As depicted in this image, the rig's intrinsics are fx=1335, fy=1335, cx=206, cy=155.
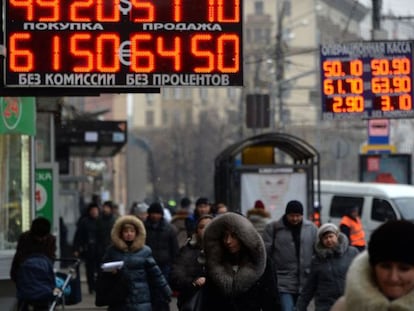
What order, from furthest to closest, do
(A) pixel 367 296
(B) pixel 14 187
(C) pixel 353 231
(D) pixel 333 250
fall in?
(C) pixel 353 231
(B) pixel 14 187
(D) pixel 333 250
(A) pixel 367 296

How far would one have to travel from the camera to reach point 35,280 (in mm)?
12109

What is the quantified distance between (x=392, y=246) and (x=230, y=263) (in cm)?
326

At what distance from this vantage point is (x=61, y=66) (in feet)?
37.6

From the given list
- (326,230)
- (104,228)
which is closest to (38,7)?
(326,230)

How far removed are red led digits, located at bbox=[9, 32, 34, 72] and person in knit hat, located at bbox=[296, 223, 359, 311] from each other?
3.25 meters

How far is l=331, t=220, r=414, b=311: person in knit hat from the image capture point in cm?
504

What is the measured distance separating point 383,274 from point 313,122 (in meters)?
82.0

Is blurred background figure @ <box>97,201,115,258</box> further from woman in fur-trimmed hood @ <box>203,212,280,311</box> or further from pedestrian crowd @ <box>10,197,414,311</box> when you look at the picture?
woman in fur-trimmed hood @ <box>203,212,280,311</box>

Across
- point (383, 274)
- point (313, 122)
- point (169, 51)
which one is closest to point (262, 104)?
point (169, 51)

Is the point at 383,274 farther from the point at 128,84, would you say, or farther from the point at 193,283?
the point at 128,84

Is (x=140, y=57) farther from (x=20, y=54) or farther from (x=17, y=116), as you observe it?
(x=17, y=116)

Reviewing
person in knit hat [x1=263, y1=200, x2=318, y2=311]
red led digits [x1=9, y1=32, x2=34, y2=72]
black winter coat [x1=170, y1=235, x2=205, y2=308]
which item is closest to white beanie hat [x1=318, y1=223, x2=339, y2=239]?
person in knit hat [x1=263, y1=200, x2=318, y2=311]

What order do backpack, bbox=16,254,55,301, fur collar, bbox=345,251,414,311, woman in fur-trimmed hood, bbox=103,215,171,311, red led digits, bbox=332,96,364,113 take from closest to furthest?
fur collar, bbox=345,251,414,311 < backpack, bbox=16,254,55,301 < woman in fur-trimmed hood, bbox=103,215,171,311 < red led digits, bbox=332,96,364,113

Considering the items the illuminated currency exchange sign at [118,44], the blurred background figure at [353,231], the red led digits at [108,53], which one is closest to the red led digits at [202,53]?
the illuminated currency exchange sign at [118,44]
